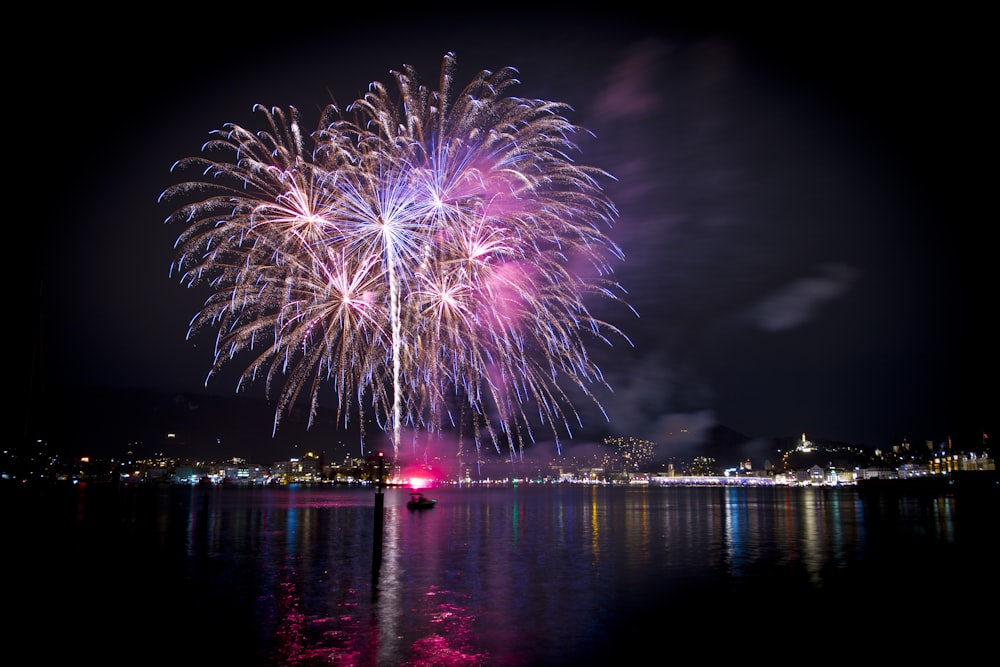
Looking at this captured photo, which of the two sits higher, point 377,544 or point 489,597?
point 377,544

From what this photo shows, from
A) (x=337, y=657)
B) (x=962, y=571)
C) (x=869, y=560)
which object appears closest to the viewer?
(x=337, y=657)

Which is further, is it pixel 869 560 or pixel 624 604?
pixel 869 560

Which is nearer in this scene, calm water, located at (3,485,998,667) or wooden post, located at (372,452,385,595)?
calm water, located at (3,485,998,667)

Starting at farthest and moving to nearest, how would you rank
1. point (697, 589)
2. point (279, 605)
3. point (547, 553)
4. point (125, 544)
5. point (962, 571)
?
point (125, 544) → point (547, 553) → point (962, 571) → point (697, 589) → point (279, 605)

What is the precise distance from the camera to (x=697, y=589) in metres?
21.5

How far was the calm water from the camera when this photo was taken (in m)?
14.2

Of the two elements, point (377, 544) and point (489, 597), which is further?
point (377, 544)

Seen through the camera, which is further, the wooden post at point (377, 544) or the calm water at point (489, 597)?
the wooden post at point (377, 544)

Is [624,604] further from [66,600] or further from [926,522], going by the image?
[926,522]

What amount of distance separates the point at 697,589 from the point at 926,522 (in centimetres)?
3720

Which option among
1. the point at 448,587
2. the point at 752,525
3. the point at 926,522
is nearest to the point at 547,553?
the point at 448,587

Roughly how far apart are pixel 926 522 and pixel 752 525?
12282 millimetres

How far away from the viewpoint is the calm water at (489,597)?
14.2 metres

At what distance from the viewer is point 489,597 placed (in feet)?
65.9
